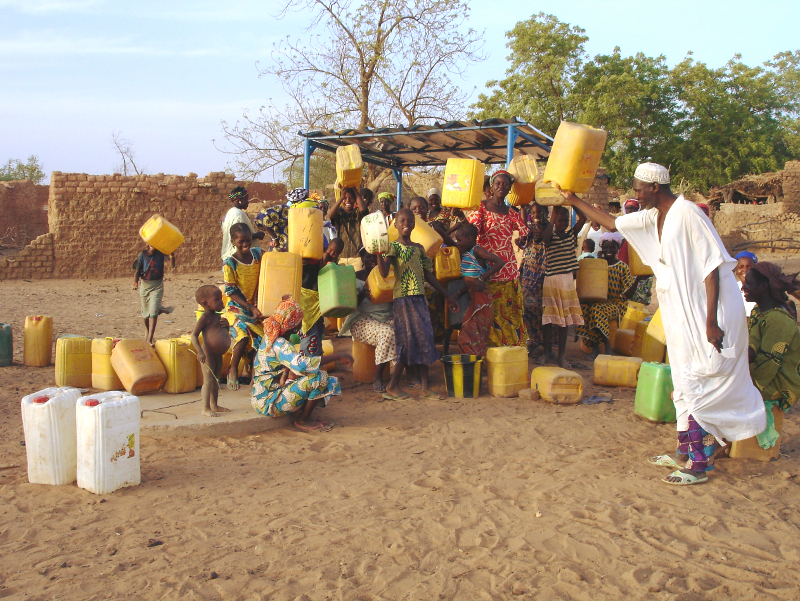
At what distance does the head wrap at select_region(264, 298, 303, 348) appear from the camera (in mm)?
4602

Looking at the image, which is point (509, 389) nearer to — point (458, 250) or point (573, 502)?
point (458, 250)

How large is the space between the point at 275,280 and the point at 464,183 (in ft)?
7.13

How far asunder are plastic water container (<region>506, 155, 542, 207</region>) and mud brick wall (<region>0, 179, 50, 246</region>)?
53.6 ft

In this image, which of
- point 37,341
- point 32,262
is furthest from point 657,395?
point 32,262

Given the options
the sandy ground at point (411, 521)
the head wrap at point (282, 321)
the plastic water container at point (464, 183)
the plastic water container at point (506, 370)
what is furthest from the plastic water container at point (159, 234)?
the plastic water container at point (506, 370)

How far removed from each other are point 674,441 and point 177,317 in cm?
767

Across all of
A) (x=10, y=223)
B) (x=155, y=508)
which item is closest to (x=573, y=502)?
(x=155, y=508)

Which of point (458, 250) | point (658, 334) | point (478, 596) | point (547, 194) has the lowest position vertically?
point (478, 596)

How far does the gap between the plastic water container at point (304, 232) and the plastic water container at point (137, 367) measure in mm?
1512

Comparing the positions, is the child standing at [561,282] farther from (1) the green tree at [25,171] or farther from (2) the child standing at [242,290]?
(1) the green tree at [25,171]

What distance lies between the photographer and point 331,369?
648 cm

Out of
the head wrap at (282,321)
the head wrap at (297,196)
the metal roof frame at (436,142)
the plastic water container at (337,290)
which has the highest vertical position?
the metal roof frame at (436,142)

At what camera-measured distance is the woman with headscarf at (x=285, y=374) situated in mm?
4582

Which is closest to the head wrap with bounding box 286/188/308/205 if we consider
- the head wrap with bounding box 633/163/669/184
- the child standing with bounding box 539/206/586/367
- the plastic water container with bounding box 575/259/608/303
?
the child standing with bounding box 539/206/586/367
